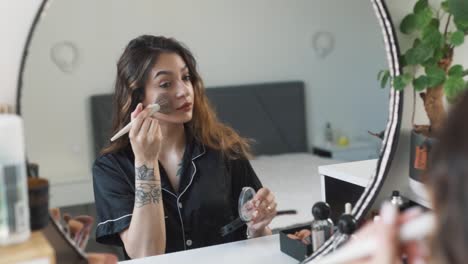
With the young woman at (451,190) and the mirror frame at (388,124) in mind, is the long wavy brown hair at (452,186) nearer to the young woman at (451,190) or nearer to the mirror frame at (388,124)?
the young woman at (451,190)

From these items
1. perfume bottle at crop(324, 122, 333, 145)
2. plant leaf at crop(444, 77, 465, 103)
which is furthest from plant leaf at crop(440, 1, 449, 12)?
perfume bottle at crop(324, 122, 333, 145)

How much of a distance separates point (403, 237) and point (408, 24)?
0.49m

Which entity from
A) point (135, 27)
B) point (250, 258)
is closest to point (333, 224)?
point (250, 258)

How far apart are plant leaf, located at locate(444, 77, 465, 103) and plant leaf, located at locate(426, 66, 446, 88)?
0.4 inches

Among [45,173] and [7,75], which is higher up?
[7,75]

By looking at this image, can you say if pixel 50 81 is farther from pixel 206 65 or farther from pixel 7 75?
pixel 206 65

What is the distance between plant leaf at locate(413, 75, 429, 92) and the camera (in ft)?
2.92

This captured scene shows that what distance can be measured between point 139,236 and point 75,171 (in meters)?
0.13

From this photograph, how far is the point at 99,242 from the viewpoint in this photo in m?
0.77

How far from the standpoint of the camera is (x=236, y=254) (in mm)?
854

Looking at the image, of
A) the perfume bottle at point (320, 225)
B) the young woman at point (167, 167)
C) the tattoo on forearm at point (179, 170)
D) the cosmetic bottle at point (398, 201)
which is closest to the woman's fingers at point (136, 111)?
the young woman at point (167, 167)

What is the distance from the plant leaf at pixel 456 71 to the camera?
0.88 metres

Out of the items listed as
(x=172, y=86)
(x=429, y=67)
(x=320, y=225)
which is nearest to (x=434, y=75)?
(x=429, y=67)

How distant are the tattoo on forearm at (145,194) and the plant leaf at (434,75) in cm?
45
